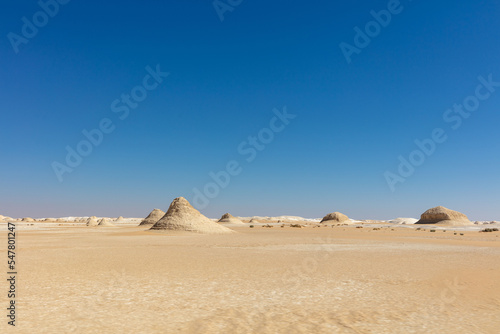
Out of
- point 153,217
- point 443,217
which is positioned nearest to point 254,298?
point 153,217

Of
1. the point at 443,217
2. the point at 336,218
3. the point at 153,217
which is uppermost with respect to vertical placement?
the point at 336,218

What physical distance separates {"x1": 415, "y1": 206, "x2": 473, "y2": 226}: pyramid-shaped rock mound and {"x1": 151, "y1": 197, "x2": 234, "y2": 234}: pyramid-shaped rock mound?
66214mm

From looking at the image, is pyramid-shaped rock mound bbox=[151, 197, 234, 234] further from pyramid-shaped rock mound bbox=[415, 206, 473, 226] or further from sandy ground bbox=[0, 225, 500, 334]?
pyramid-shaped rock mound bbox=[415, 206, 473, 226]

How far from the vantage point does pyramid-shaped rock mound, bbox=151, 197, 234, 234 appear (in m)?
41.7

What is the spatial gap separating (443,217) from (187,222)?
72577mm

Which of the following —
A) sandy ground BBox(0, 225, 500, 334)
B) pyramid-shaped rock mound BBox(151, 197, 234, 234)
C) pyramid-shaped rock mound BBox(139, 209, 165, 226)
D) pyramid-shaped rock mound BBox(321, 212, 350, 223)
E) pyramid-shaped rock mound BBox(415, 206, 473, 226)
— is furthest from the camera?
pyramid-shaped rock mound BBox(321, 212, 350, 223)

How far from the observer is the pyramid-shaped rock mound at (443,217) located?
85250 mm

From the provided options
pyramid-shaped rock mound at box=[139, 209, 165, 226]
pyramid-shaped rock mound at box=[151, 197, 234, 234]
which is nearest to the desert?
pyramid-shaped rock mound at box=[151, 197, 234, 234]

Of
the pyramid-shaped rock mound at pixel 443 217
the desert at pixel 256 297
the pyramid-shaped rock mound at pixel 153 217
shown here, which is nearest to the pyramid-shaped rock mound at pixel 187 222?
the desert at pixel 256 297

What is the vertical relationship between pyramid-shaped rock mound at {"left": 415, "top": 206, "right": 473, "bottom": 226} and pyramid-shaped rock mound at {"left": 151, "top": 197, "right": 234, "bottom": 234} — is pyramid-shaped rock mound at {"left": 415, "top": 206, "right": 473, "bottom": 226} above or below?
above

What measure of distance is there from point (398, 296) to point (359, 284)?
169cm

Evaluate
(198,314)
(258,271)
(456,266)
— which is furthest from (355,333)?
(456,266)

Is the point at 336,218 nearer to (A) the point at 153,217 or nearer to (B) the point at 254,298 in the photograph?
(A) the point at 153,217

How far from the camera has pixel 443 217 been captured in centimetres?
8800
